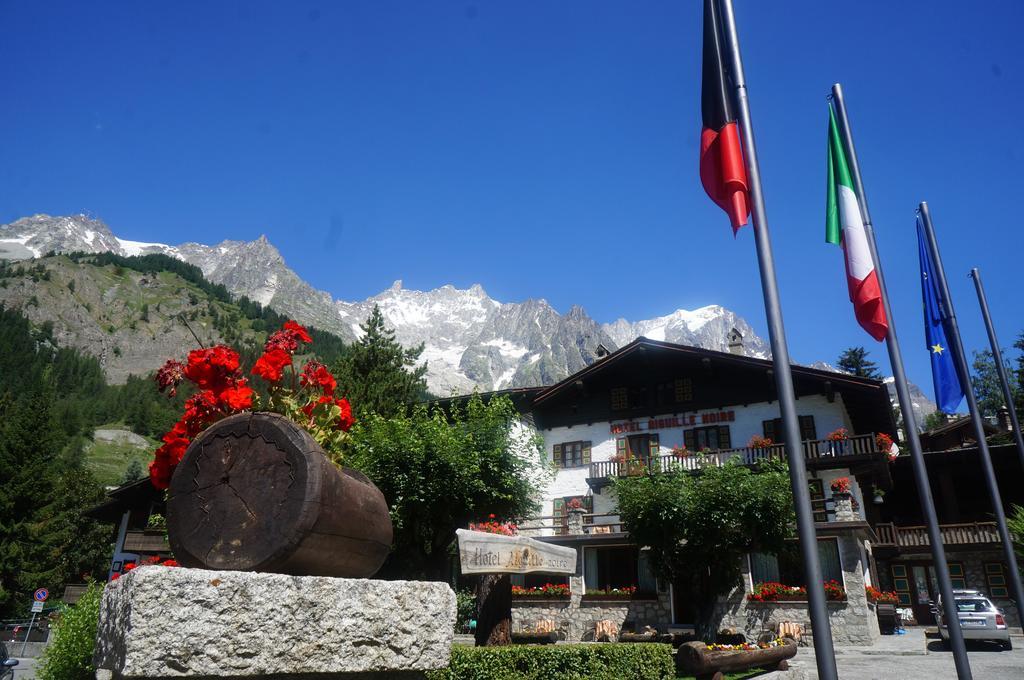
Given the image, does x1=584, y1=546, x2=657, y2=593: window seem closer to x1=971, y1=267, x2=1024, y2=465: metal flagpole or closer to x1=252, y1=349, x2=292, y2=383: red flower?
x1=971, y1=267, x2=1024, y2=465: metal flagpole

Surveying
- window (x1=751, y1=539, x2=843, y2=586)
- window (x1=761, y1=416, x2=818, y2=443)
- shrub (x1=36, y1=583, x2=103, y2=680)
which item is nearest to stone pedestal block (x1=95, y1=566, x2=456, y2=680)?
shrub (x1=36, y1=583, x2=103, y2=680)

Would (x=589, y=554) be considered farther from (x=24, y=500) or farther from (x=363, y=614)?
(x=24, y=500)

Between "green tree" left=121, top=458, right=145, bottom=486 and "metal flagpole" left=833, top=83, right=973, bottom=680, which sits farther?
"green tree" left=121, top=458, right=145, bottom=486

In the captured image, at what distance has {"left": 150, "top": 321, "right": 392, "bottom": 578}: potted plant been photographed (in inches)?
139

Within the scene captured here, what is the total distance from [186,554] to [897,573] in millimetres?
36637

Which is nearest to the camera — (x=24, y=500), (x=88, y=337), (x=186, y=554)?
(x=186, y=554)

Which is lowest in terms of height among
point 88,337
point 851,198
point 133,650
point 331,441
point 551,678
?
point 551,678

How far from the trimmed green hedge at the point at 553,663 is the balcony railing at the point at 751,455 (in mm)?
13404

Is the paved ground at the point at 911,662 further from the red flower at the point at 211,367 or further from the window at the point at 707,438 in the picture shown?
the red flower at the point at 211,367

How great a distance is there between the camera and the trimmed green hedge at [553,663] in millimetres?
9180

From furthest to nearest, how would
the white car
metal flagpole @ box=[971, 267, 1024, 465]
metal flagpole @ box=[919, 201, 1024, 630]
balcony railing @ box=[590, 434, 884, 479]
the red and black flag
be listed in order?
balcony railing @ box=[590, 434, 884, 479], the white car, metal flagpole @ box=[971, 267, 1024, 465], metal flagpole @ box=[919, 201, 1024, 630], the red and black flag

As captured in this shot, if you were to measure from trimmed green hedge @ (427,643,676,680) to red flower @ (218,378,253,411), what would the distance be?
5.47 m

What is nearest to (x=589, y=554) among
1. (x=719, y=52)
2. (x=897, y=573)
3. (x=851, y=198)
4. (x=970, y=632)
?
(x=970, y=632)

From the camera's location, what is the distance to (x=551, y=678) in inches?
375
